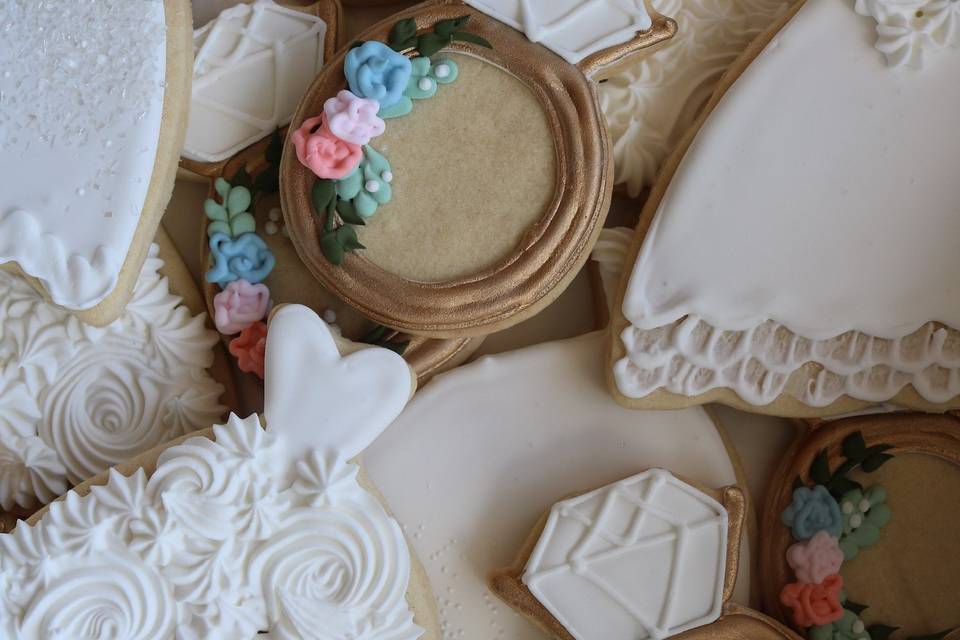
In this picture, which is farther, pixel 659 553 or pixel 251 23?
pixel 251 23

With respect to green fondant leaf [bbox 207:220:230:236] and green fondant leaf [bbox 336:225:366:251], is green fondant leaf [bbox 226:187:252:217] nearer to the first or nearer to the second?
green fondant leaf [bbox 207:220:230:236]

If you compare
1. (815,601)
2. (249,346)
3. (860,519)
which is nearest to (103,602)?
(249,346)

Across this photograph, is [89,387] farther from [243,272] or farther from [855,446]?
[855,446]

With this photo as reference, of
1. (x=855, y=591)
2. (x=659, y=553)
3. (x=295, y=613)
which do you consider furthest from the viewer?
(x=855, y=591)

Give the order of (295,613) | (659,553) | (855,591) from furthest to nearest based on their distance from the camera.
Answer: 1. (855,591)
2. (659,553)
3. (295,613)

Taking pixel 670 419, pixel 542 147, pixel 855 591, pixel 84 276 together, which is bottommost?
pixel 855 591

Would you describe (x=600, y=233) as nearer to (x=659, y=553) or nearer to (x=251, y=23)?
(x=659, y=553)

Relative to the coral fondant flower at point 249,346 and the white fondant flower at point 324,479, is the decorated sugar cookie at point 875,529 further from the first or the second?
the coral fondant flower at point 249,346

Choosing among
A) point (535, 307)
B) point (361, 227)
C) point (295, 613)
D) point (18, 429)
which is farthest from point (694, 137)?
point (18, 429)
